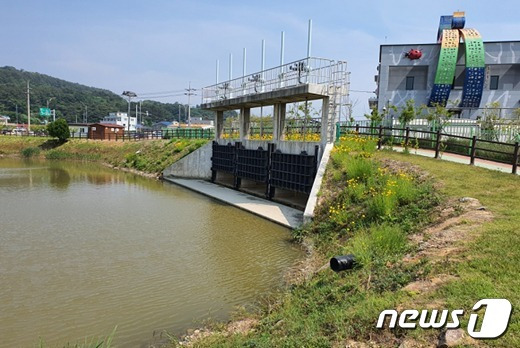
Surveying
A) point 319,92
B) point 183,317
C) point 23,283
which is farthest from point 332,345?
point 319,92

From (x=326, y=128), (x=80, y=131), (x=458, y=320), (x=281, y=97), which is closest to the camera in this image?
(x=458, y=320)

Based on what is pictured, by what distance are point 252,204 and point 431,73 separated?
25.8 metres

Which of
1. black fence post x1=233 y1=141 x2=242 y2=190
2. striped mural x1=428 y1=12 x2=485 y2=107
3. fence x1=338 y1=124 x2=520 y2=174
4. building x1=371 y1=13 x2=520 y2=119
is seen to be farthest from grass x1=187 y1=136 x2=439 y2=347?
building x1=371 y1=13 x2=520 y2=119

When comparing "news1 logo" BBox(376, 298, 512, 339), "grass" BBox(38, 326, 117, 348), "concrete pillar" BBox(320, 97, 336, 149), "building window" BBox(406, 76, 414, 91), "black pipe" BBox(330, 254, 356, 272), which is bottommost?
"grass" BBox(38, 326, 117, 348)

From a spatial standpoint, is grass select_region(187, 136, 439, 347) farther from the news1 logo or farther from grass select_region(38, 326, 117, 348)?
grass select_region(38, 326, 117, 348)

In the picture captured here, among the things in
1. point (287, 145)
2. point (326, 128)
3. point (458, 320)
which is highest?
point (326, 128)

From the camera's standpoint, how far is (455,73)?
3425 cm

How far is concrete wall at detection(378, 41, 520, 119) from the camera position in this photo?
32625 mm

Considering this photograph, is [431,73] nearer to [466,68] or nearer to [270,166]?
[466,68]

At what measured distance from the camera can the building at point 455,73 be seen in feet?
104

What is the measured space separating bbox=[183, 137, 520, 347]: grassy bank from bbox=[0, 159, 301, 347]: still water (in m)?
1.08

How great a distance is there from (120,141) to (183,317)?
4328 cm

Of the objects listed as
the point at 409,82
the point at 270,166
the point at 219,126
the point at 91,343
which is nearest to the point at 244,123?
the point at 219,126

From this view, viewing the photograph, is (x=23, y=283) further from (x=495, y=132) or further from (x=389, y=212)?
(x=495, y=132)
